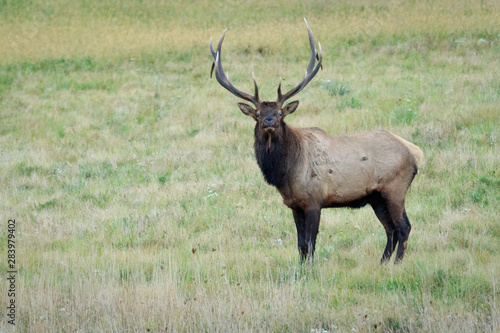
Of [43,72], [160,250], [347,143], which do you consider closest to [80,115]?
[43,72]

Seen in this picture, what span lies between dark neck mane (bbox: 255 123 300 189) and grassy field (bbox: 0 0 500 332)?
34.2 inches

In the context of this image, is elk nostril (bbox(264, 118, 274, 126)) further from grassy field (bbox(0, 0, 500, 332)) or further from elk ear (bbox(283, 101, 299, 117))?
grassy field (bbox(0, 0, 500, 332))

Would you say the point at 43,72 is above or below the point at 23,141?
above

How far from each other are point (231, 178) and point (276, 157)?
10.5 ft

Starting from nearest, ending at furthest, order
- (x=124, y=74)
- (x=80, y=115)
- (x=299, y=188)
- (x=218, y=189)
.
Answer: (x=299, y=188)
(x=218, y=189)
(x=80, y=115)
(x=124, y=74)

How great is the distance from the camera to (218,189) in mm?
9117

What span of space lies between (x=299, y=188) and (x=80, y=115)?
30.3ft

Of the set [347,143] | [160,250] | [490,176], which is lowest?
[160,250]

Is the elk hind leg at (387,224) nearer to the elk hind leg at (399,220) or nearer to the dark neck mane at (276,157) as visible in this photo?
the elk hind leg at (399,220)

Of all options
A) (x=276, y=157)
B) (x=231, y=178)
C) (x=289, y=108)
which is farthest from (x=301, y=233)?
(x=231, y=178)

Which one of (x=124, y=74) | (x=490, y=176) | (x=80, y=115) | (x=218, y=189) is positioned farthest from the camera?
(x=124, y=74)

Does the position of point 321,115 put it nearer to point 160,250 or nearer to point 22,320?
point 160,250

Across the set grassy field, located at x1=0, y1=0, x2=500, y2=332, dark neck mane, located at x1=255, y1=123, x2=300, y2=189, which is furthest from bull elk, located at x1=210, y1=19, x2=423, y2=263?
grassy field, located at x1=0, y1=0, x2=500, y2=332

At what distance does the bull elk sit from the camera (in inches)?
249
